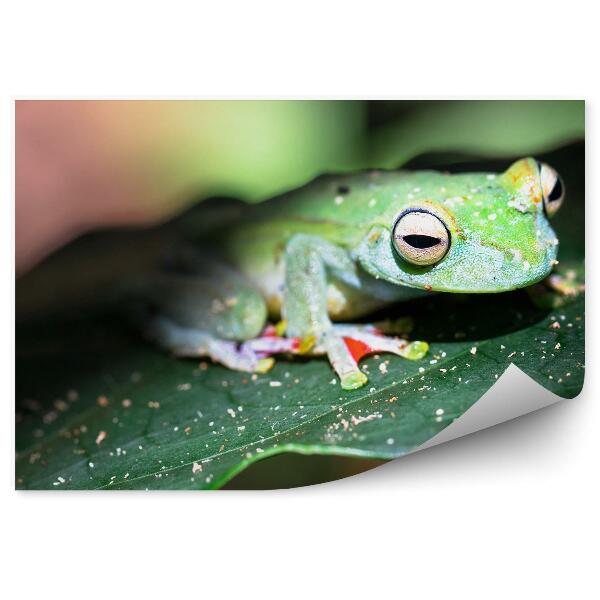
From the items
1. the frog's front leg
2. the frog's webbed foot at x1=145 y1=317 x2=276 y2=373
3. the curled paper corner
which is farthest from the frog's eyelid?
the frog's webbed foot at x1=145 y1=317 x2=276 y2=373

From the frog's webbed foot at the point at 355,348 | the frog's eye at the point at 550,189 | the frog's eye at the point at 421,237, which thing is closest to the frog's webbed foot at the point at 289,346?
the frog's webbed foot at the point at 355,348

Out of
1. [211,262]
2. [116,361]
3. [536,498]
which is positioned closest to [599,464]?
[536,498]

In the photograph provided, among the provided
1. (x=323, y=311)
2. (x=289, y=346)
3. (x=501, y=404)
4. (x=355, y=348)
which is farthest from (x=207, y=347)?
(x=501, y=404)

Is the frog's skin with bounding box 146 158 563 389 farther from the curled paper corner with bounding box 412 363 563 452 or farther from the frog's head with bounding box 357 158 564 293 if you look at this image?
the curled paper corner with bounding box 412 363 563 452

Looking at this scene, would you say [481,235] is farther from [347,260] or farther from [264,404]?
[264,404]

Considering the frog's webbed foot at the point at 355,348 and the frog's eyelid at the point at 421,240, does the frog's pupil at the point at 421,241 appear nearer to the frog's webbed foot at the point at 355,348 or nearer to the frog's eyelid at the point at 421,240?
the frog's eyelid at the point at 421,240

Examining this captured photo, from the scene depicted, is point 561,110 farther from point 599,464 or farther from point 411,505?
point 411,505
